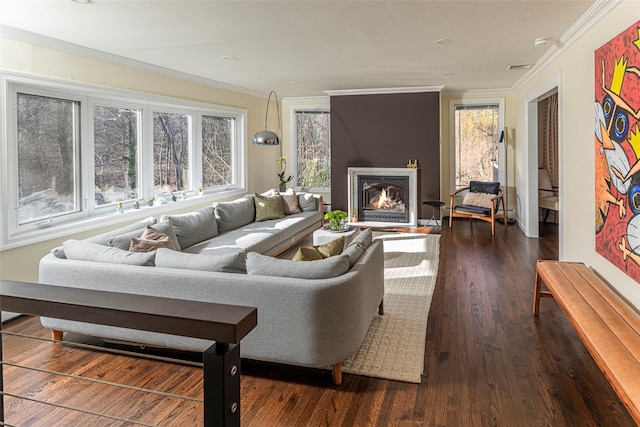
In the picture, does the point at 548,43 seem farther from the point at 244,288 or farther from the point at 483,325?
the point at 244,288

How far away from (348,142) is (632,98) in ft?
18.6

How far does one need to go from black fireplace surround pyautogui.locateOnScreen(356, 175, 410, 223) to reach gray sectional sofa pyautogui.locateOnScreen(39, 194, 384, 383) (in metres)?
4.65

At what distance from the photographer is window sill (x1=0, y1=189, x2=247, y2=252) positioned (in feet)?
13.3

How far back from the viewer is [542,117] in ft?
26.8

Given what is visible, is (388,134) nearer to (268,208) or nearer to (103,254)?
(268,208)

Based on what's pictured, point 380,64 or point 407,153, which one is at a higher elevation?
point 380,64

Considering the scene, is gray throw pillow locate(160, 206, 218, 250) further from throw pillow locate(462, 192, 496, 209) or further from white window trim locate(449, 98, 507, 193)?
white window trim locate(449, 98, 507, 193)

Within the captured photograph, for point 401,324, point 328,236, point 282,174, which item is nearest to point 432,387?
point 401,324

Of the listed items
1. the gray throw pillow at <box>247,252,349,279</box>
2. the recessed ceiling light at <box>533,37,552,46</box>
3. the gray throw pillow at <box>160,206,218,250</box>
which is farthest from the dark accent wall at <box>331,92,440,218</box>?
the gray throw pillow at <box>247,252,349,279</box>

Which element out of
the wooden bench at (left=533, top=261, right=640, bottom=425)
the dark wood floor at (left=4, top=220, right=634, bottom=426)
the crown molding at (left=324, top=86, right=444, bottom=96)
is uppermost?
the crown molding at (left=324, top=86, right=444, bottom=96)

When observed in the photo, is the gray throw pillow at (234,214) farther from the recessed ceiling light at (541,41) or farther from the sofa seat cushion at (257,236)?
the recessed ceiling light at (541,41)

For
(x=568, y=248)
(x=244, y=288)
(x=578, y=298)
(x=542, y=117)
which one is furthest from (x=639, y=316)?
(x=542, y=117)

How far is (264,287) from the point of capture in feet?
8.64

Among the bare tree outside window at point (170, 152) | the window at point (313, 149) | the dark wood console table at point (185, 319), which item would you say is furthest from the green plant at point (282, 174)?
the dark wood console table at point (185, 319)
